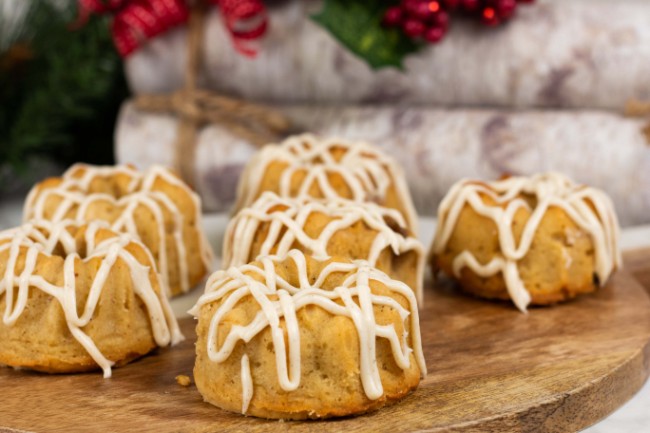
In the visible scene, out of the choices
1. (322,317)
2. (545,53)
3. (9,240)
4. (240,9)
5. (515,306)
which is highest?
(240,9)

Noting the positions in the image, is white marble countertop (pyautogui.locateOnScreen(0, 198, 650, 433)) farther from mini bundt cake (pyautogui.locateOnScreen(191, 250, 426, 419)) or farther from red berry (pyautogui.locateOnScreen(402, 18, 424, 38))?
red berry (pyautogui.locateOnScreen(402, 18, 424, 38))

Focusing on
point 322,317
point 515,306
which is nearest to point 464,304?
point 515,306

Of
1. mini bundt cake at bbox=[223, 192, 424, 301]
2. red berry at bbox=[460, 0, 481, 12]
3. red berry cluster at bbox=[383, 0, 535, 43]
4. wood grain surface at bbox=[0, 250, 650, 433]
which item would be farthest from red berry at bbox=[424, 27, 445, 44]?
wood grain surface at bbox=[0, 250, 650, 433]

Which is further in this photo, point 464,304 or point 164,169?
point 164,169

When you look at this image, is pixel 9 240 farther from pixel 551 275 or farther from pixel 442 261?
pixel 551 275

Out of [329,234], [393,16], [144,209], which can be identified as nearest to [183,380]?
[329,234]
